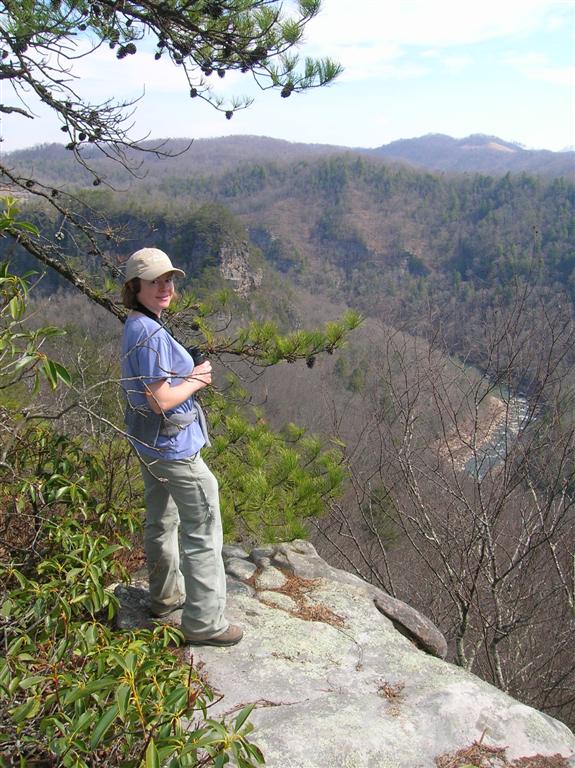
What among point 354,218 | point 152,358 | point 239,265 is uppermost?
point 354,218

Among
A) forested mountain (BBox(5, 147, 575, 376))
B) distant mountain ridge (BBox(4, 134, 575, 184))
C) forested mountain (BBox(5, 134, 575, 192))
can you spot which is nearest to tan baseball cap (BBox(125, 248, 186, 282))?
forested mountain (BBox(5, 147, 575, 376))

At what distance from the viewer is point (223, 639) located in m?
2.69

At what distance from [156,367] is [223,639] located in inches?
49.2

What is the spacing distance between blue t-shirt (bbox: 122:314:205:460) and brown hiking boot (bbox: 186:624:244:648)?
0.83 meters

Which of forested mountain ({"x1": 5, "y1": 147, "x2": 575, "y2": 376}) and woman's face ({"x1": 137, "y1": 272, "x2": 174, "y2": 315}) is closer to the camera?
woman's face ({"x1": 137, "y1": 272, "x2": 174, "y2": 315})

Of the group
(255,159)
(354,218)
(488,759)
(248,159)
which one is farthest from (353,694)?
(248,159)

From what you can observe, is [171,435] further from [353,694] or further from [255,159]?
[255,159]

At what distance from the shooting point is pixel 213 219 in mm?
54062

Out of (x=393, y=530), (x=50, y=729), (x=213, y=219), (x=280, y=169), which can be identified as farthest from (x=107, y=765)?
(x=280, y=169)

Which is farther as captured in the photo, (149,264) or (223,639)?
(223,639)

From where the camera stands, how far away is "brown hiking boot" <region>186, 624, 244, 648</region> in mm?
2637

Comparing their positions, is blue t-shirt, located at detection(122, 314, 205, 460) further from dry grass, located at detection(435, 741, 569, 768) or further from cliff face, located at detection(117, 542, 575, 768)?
dry grass, located at detection(435, 741, 569, 768)

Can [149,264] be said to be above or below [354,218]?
below

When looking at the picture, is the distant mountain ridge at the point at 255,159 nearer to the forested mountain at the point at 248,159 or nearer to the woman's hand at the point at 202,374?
the forested mountain at the point at 248,159
